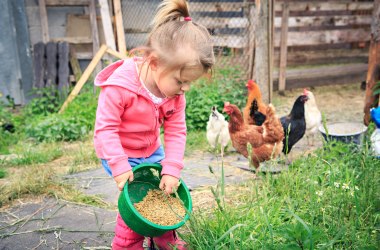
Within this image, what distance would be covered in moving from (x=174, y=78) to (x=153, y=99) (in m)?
0.24

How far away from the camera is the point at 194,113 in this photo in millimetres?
5742

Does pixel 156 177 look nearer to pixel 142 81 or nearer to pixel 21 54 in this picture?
pixel 142 81

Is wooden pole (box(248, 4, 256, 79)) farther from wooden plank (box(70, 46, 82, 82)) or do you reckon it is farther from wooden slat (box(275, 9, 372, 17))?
wooden plank (box(70, 46, 82, 82))

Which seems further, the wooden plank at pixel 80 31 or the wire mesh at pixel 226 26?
the wooden plank at pixel 80 31

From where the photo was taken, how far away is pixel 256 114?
15.6 ft

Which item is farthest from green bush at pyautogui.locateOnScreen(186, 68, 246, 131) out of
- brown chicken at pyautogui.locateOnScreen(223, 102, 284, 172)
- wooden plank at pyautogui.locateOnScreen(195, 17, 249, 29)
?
brown chicken at pyautogui.locateOnScreen(223, 102, 284, 172)

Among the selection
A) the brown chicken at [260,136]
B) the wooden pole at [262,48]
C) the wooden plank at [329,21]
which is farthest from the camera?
the wooden plank at [329,21]

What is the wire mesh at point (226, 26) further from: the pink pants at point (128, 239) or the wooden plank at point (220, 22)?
the pink pants at point (128, 239)

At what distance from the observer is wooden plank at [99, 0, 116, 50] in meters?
7.68

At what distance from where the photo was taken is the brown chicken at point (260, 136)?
388 cm

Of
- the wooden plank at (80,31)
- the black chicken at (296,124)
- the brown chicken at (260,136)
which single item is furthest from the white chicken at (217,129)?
the wooden plank at (80,31)

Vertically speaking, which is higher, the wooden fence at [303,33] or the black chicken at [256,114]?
the wooden fence at [303,33]

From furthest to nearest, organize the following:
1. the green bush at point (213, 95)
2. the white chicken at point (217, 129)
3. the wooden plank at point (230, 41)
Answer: the wooden plank at point (230, 41) < the green bush at point (213, 95) < the white chicken at point (217, 129)

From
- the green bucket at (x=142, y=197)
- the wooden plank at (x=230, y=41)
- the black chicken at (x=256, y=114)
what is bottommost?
the black chicken at (x=256, y=114)
